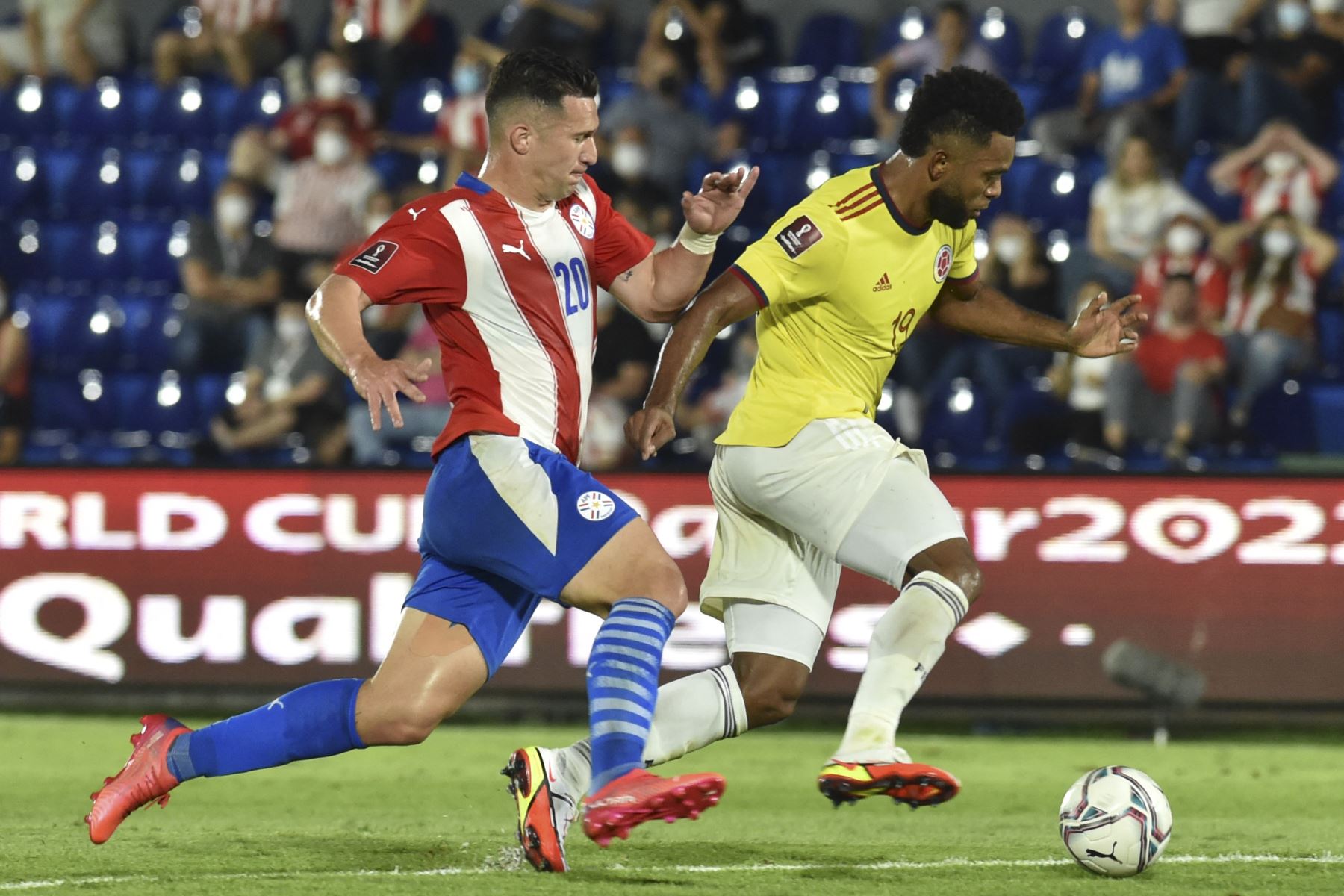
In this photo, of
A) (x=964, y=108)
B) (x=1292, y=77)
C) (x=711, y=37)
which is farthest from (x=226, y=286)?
(x=964, y=108)

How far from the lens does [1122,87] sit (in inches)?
480

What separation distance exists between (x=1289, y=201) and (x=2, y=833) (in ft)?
27.3

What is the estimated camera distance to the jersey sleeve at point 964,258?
5.80 m

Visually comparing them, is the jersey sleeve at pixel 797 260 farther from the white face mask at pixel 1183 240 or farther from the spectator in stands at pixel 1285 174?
the spectator in stands at pixel 1285 174

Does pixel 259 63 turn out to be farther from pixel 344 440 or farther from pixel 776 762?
pixel 776 762

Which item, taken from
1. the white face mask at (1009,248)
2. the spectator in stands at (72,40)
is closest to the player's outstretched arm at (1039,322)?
the white face mask at (1009,248)

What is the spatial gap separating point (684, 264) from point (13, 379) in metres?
7.54

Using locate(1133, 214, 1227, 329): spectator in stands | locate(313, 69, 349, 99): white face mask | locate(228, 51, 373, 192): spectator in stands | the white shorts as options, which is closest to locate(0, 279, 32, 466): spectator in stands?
locate(228, 51, 373, 192): spectator in stands

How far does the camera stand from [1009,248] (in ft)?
36.0

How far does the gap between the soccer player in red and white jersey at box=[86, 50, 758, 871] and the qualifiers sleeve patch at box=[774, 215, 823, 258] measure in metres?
0.27

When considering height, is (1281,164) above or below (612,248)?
above

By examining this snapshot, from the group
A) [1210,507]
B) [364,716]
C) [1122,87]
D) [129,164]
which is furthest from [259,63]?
[364,716]

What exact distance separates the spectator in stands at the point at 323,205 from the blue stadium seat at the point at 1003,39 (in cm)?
414

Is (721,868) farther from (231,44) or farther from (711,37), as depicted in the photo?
(231,44)
